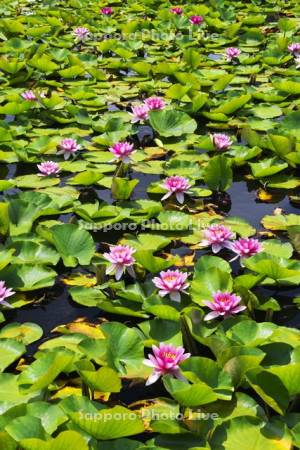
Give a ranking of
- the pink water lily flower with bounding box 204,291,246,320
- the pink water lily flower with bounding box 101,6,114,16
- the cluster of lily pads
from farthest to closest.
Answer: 1. the pink water lily flower with bounding box 101,6,114,16
2. the pink water lily flower with bounding box 204,291,246,320
3. the cluster of lily pads

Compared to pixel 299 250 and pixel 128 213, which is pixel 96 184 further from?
pixel 299 250

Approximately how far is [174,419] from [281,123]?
247 cm

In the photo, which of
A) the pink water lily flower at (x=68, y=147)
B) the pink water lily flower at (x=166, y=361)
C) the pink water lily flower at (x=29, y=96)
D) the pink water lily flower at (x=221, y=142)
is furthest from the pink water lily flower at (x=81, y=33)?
the pink water lily flower at (x=166, y=361)

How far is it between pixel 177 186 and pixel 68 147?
32.8 inches

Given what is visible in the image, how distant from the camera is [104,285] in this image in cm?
255

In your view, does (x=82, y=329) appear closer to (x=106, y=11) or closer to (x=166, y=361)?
(x=166, y=361)

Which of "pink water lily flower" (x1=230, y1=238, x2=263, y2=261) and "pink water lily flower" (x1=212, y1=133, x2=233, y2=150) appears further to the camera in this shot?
"pink water lily flower" (x1=212, y1=133, x2=233, y2=150)

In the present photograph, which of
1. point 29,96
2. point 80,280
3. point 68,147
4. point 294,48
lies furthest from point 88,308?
point 294,48

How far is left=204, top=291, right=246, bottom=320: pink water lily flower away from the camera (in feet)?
7.41

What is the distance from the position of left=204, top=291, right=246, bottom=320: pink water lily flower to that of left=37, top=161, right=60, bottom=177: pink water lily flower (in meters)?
1.52

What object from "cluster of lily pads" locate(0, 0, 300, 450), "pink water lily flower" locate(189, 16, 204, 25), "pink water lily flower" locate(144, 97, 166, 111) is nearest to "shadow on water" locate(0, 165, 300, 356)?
"cluster of lily pads" locate(0, 0, 300, 450)

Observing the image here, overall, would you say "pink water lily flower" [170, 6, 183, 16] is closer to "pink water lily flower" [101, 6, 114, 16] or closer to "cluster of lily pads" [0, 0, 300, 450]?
"pink water lily flower" [101, 6, 114, 16]

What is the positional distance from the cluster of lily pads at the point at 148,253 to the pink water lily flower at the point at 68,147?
0.02 meters

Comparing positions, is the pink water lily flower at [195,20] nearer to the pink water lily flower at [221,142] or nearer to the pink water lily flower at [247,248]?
the pink water lily flower at [221,142]
